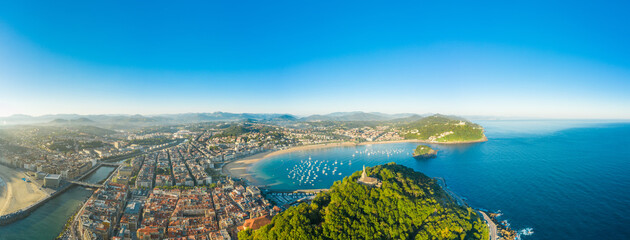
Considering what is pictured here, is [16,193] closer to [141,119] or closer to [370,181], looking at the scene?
[370,181]

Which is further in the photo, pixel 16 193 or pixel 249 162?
pixel 249 162

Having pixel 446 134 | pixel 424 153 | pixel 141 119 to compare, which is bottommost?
pixel 424 153

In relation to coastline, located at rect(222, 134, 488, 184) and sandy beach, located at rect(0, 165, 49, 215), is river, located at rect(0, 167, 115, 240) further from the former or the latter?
coastline, located at rect(222, 134, 488, 184)

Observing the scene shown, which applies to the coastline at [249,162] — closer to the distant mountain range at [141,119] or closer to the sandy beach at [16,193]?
the sandy beach at [16,193]

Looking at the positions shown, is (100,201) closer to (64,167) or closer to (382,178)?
(64,167)

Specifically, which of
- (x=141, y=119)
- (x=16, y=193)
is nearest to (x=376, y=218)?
(x=16, y=193)
